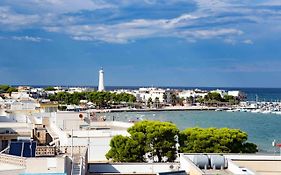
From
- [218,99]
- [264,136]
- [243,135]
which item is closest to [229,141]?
[243,135]

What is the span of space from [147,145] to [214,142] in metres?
3.69

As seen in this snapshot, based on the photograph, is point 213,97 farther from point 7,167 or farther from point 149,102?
point 7,167

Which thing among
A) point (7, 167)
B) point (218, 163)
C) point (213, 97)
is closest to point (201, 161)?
point (218, 163)

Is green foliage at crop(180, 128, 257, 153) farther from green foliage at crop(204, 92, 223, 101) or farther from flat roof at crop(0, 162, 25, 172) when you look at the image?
green foliage at crop(204, 92, 223, 101)

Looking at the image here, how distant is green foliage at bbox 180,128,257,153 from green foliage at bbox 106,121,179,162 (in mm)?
890

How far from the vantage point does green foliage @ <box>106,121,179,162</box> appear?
2670 cm

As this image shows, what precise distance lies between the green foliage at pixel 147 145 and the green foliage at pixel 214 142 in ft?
2.92

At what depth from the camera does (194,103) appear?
526ft

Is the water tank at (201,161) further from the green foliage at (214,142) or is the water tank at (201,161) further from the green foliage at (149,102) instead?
the green foliage at (149,102)

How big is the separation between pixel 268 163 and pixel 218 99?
139689mm

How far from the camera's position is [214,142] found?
91.9ft

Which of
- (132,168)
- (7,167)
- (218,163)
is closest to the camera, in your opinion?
(7,167)

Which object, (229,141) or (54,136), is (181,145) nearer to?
(229,141)

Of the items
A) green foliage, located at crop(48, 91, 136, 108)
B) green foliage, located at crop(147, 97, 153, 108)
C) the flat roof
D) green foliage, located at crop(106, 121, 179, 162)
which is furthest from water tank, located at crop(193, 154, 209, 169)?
green foliage, located at crop(147, 97, 153, 108)
